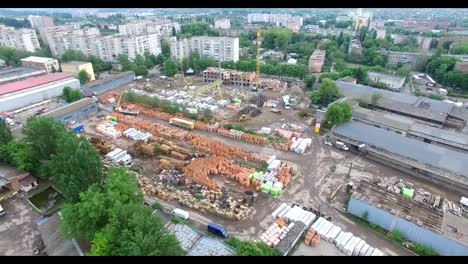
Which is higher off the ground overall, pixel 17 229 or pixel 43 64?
pixel 43 64

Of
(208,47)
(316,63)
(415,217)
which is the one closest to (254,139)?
(415,217)

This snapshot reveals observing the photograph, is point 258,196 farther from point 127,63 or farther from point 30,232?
point 127,63

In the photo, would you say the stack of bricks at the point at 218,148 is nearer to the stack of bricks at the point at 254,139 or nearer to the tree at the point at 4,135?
the stack of bricks at the point at 254,139

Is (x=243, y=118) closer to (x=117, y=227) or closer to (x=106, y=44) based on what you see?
(x=117, y=227)

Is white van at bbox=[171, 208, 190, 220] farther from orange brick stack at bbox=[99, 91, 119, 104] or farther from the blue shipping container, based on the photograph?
orange brick stack at bbox=[99, 91, 119, 104]

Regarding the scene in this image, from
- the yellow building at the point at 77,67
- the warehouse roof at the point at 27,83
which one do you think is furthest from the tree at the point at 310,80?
the warehouse roof at the point at 27,83
